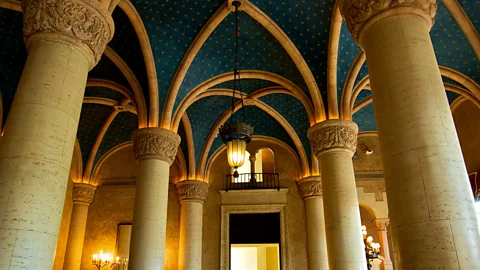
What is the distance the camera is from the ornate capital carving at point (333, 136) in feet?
27.7

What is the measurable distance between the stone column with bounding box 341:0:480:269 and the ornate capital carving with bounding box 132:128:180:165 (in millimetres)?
5331

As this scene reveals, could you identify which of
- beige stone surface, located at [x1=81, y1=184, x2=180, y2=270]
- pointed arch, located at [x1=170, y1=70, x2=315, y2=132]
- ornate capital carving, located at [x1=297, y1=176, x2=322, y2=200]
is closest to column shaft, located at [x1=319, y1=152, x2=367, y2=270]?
pointed arch, located at [x1=170, y1=70, x2=315, y2=132]

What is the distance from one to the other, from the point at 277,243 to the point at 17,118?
11113 millimetres

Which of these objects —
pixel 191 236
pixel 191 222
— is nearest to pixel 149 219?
pixel 191 236

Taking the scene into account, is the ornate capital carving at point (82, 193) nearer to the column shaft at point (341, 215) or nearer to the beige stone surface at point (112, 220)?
the beige stone surface at point (112, 220)

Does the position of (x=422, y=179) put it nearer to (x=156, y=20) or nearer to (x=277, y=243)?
(x=156, y=20)

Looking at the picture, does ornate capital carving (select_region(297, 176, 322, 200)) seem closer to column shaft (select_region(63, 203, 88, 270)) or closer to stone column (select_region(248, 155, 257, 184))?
stone column (select_region(248, 155, 257, 184))

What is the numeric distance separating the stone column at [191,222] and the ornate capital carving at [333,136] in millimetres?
5632

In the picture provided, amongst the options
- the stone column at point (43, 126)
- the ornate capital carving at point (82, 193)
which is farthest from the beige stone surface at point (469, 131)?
the ornate capital carving at point (82, 193)

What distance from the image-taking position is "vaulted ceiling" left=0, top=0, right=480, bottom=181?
339 inches

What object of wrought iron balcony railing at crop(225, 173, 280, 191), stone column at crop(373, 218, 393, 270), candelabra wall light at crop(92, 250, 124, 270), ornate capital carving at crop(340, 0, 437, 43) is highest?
wrought iron balcony railing at crop(225, 173, 280, 191)

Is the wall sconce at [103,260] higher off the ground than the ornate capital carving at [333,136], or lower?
lower

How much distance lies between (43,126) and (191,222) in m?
9.23

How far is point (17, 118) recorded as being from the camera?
4180 millimetres
